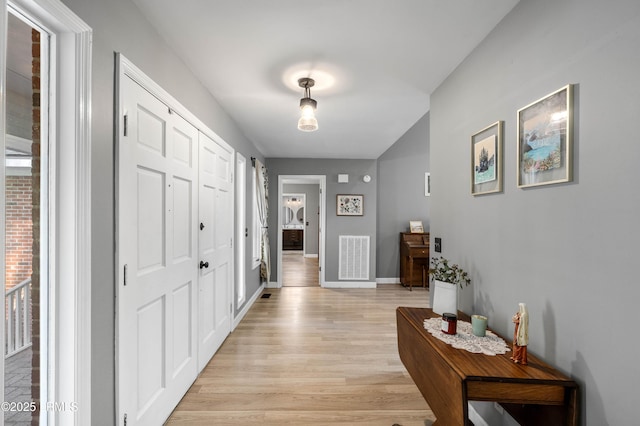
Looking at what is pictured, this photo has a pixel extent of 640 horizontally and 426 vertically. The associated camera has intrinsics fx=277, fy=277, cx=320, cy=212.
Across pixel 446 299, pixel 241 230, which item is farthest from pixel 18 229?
pixel 241 230

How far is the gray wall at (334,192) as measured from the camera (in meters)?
5.02

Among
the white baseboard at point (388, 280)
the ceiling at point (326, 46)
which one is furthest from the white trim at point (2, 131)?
the white baseboard at point (388, 280)

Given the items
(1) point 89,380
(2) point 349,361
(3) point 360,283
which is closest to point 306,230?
(3) point 360,283

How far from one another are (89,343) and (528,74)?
219cm

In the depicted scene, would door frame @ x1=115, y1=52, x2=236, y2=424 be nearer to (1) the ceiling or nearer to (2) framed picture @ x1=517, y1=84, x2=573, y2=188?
(1) the ceiling

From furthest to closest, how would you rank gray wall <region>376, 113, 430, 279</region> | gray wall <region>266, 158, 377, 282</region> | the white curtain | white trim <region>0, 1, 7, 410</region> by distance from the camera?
gray wall <region>376, 113, 430, 279</region>, gray wall <region>266, 158, 377, 282</region>, the white curtain, white trim <region>0, 1, 7, 410</region>

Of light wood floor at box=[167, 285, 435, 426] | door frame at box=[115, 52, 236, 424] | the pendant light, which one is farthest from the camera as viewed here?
the pendant light

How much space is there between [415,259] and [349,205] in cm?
152

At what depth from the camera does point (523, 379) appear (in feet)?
3.41

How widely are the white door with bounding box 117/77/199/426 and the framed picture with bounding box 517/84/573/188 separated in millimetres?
1862

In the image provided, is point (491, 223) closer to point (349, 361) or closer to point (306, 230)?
point (349, 361)

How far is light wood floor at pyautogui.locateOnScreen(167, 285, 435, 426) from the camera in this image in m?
1.80

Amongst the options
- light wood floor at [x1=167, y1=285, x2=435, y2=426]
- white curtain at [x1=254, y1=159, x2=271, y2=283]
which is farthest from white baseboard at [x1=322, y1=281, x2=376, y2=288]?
light wood floor at [x1=167, y1=285, x2=435, y2=426]

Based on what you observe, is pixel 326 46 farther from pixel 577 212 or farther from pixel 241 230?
pixel 241 230
